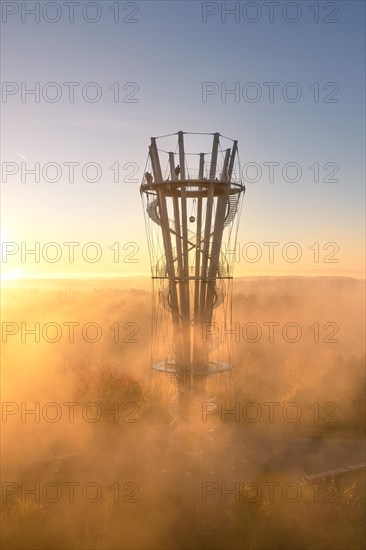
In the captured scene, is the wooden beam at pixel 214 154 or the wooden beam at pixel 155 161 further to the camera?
the wooden beam at pixel 155 161

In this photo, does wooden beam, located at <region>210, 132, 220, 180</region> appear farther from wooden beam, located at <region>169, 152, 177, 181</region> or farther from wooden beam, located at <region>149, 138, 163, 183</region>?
wooden beam, located at <region>149, 138, 163, 183</region>

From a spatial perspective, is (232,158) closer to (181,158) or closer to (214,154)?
(214,154)

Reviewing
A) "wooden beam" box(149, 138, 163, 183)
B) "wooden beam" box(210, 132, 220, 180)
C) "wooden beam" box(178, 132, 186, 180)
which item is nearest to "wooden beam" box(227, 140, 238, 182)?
"wooden beam" box(210, 132, 220, 180)

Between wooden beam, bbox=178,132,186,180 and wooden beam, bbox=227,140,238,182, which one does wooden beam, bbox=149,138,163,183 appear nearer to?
wooden beam, bbox=178,132,186,180

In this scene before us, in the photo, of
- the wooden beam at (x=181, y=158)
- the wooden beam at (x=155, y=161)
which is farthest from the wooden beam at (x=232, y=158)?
the wooden beam at (x=155, y=161)

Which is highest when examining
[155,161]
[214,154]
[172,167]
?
[214,154]

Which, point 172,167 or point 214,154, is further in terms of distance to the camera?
point 172,167

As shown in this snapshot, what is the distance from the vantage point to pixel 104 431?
35.0m

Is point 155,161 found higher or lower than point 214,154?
lower

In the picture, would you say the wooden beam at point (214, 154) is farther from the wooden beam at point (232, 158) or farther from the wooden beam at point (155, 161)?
the wooden beam at point (155, 161)

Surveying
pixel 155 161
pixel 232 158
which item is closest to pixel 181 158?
pixel 155 161

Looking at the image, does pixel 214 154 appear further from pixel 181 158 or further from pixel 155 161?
pixel 155 161

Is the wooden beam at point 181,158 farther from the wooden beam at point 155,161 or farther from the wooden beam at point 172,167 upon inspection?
the wooden beam at point 155,161

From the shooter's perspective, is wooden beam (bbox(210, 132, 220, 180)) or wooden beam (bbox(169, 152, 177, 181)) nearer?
wooden beam (bbox(210, 132, 220, 180))
